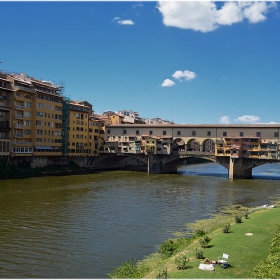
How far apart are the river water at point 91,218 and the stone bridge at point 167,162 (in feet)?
34.7

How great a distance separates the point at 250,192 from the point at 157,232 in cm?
2692

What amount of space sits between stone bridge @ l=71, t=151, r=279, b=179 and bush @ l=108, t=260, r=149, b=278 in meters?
52.1

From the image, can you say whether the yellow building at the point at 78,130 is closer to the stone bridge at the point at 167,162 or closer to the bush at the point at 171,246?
the stone bridge at the point at 167,162

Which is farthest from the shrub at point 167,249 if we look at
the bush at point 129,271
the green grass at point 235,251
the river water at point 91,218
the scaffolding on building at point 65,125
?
the scaffolding on building at point 65,125

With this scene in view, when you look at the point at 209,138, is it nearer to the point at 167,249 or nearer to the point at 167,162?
the point at 167,162

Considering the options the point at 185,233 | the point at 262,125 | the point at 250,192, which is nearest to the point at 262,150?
the point at 262,125

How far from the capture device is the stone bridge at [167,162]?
67312 millimetres

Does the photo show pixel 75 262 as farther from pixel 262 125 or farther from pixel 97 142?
pixel 97 142

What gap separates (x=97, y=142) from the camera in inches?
3339

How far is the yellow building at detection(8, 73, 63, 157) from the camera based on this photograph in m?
62.2

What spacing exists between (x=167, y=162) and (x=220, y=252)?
2326 inches

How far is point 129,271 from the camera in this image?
56.5 ft

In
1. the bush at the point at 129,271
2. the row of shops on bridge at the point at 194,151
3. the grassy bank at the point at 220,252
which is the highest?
the row of shops on bridge at the point at 194,151

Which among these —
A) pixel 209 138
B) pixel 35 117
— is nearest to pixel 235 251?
pixel 35 117
